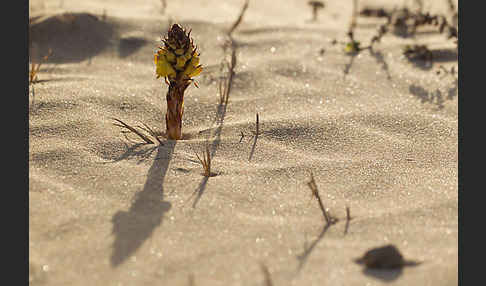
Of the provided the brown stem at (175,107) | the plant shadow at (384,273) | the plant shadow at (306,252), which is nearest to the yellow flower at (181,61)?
the brown stem at (175,107)

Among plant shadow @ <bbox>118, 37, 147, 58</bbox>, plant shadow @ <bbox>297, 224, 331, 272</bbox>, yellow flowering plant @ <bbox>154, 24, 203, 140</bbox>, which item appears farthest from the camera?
plant shadow @ <bbox>118, 37, 147, 58</bbox>

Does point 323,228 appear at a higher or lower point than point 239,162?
lower

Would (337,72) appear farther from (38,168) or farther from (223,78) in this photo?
(38,168)

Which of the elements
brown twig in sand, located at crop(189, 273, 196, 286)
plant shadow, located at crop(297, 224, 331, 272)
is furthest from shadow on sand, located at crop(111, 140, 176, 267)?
plant shadow, located at crop(297, 224, 331, 272)

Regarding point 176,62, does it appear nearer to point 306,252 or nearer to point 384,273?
point 306,252

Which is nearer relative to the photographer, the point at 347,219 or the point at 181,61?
the point at 347,219

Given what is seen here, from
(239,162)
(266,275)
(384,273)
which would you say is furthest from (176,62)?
(384,273)

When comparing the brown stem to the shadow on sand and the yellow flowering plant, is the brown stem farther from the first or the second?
the shadow on sand

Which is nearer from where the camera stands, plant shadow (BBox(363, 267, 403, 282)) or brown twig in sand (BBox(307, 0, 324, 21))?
plant shadow (BBox(363, 267, 403, 282))
